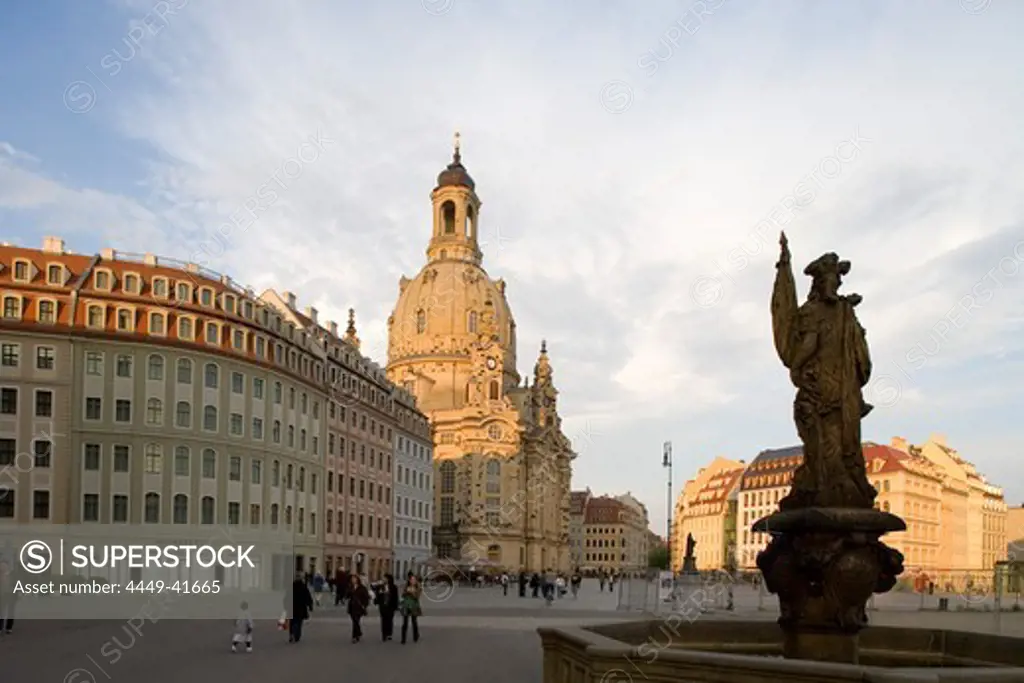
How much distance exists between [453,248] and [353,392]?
8237 centimetres

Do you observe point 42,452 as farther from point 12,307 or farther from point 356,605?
point 356,605

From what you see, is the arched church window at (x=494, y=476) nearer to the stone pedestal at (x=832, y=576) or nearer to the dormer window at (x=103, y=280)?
the dormer window at (x=103, y=280)

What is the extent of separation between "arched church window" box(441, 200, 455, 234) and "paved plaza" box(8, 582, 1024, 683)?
13093cm

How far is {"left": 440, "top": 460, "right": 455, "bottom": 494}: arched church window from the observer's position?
468 ft

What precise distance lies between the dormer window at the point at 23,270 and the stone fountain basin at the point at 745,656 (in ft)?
156

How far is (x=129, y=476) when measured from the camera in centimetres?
5731

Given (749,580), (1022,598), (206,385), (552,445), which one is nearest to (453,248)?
(552,445)

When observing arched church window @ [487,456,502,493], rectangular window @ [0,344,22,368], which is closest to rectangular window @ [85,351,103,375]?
rectangular window @ [0,344,22,368]

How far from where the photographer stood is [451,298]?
504 ft

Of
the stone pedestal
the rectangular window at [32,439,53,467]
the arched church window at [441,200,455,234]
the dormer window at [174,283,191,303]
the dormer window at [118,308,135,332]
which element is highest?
the arched church window at [441,200,455,234]

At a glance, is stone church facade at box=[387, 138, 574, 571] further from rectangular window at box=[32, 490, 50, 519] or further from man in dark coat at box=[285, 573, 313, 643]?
man in dark coat at box=[285, 573, 313, 643]

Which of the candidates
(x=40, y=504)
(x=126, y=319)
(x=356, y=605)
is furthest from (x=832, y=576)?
(x=126, y=319)

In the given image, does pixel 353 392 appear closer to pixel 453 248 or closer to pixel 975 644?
pixel 975 644

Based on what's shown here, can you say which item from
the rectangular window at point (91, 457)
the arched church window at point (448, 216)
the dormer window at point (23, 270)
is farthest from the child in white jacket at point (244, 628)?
the arched church window at point (448, 216)
